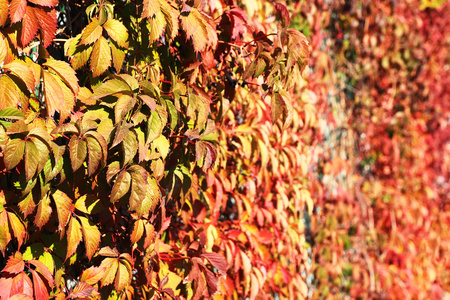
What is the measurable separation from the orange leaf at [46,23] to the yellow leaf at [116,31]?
0.47 ft

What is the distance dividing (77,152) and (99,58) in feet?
0.96

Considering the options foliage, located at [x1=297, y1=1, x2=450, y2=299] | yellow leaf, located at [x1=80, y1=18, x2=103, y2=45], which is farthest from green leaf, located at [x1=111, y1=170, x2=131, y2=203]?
foliage, located at [x1=297, y1=1, x2=450, y2=299]

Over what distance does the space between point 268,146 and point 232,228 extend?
1.30ft

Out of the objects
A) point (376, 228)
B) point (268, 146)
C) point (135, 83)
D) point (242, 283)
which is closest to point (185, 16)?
point (135, 83)

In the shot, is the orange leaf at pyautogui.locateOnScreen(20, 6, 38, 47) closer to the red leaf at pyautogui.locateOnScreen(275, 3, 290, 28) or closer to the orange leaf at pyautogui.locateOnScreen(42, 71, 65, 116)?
the orange leaf at pyautogui.locateOnScreen(42, 71, 65, 116)

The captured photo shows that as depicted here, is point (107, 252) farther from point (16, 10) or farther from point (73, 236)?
point (16, 10)

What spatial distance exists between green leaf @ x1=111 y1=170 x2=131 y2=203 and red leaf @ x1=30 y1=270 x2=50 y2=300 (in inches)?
10.8

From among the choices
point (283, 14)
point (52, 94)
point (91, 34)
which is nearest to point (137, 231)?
point (52, 94)

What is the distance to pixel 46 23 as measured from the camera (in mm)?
1151

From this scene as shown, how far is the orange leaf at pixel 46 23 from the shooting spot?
114cm

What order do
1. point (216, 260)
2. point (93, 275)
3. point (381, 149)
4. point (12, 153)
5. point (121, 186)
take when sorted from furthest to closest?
point (381, 149)
point (216, 260)
point (93, 275)
point (121, 186)
point (12, 153)

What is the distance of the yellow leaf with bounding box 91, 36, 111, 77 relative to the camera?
1249 mm

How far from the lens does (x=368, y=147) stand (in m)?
3.62

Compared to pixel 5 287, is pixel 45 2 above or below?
above
